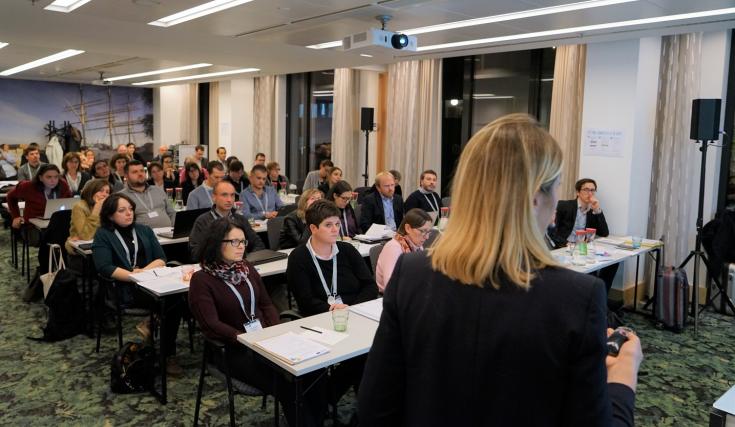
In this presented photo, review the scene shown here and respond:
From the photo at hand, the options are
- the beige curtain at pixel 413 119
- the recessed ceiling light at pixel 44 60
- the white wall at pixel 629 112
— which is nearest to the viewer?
the white wall at pixel 629 112

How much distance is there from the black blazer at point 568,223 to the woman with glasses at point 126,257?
13.4ft

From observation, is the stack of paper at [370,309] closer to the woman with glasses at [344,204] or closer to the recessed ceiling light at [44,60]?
the woman with glasses at [344,204]

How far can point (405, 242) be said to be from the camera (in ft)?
13.5

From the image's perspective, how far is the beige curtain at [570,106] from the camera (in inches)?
277

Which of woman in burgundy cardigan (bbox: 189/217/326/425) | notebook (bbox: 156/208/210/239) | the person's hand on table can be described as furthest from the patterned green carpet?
the person's hand on table

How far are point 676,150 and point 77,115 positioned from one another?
52.0 feet

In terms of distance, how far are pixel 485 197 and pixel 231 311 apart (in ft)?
8.39

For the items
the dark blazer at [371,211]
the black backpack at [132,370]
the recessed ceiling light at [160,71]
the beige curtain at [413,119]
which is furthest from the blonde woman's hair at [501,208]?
the recessed ceiling light at [160,71]

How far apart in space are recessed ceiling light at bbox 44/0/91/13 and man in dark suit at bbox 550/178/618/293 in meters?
5.07

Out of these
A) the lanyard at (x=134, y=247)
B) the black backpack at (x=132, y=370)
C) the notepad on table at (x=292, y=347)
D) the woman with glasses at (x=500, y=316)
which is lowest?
the black backpack at (x=132, y=370)

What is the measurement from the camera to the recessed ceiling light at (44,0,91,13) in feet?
16.9

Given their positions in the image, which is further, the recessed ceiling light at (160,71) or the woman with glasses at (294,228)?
the recessed ceiling light at (160,71)

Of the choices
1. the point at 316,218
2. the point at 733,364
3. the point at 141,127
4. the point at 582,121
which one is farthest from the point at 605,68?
the point at 141,127

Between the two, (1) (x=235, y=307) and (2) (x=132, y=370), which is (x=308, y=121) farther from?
(1) (x=235, y=307)
